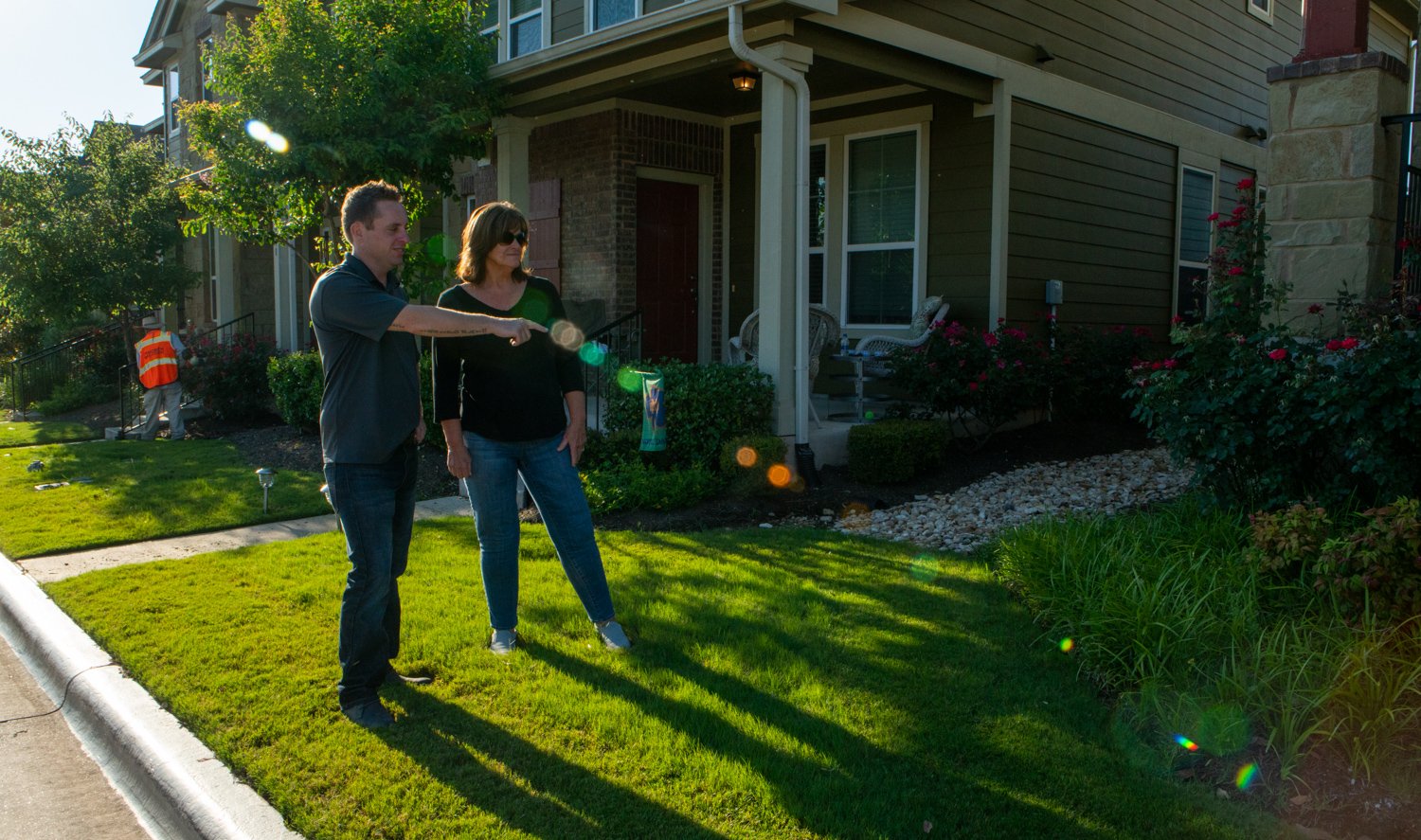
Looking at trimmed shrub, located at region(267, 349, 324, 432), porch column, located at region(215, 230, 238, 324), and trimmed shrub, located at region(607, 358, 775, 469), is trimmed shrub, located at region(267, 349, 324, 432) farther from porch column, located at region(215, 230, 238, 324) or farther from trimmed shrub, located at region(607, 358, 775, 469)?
porch column, located at region(215, 230, 238, 324)

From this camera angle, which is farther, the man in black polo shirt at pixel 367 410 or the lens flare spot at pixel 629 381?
the lens flare spot at pixel 629 381

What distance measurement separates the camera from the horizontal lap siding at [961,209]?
9617 millimetres

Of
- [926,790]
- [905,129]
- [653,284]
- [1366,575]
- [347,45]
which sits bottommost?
[926,790]

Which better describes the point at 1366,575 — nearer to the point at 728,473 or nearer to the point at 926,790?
the point at 926,790

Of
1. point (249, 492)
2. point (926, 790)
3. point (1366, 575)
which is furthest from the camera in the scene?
point (249, 492)

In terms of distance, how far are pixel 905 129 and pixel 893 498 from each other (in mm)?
4191

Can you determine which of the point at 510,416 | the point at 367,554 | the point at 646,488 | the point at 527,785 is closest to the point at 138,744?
the point at 367,554

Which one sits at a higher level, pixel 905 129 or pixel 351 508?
pixel 905 129

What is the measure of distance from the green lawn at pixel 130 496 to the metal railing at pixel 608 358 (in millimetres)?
2319

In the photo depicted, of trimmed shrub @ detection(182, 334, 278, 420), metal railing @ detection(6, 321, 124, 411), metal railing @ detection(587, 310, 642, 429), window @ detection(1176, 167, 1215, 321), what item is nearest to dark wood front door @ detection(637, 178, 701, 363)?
metal railing @ detection(587, 310, 642, 429)

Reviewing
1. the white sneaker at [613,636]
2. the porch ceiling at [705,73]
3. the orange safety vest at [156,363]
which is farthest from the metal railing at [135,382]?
the white sneaker at [613,636]

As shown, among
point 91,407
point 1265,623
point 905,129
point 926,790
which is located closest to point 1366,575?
point 1265,623

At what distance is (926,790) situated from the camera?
10.2 ft

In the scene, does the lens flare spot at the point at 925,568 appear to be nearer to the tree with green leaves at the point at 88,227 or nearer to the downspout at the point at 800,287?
the downspout at the point at 800,287
